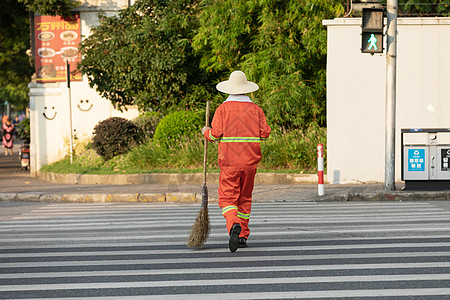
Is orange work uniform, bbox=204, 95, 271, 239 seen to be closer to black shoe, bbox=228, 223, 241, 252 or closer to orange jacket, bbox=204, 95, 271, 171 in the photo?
orange jacket, bbox=204, 95, 271, 171

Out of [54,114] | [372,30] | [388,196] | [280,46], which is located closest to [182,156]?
[280,46]

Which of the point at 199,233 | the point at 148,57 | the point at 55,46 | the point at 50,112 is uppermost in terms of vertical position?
the point at 55,46

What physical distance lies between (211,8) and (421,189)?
8360mm

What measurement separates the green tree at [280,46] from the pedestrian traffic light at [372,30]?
4548 millimetres

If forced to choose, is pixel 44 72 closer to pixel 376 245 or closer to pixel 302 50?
pixel 302 50

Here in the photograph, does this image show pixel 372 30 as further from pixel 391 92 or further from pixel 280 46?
pixel 280 46

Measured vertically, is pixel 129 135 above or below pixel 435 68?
below

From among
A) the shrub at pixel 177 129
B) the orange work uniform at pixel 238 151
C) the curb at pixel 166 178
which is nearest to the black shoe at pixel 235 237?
the orange work uniform at pixel 238 151

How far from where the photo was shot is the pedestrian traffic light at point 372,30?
1409cm

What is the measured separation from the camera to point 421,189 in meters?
14.4

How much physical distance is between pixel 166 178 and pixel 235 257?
A: 9689 mm

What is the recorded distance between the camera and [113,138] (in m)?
20.2

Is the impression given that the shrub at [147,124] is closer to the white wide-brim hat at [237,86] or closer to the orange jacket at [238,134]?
the white wide-brim hat at [237,86]

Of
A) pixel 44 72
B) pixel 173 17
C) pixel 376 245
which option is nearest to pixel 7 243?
pixel 376 245
